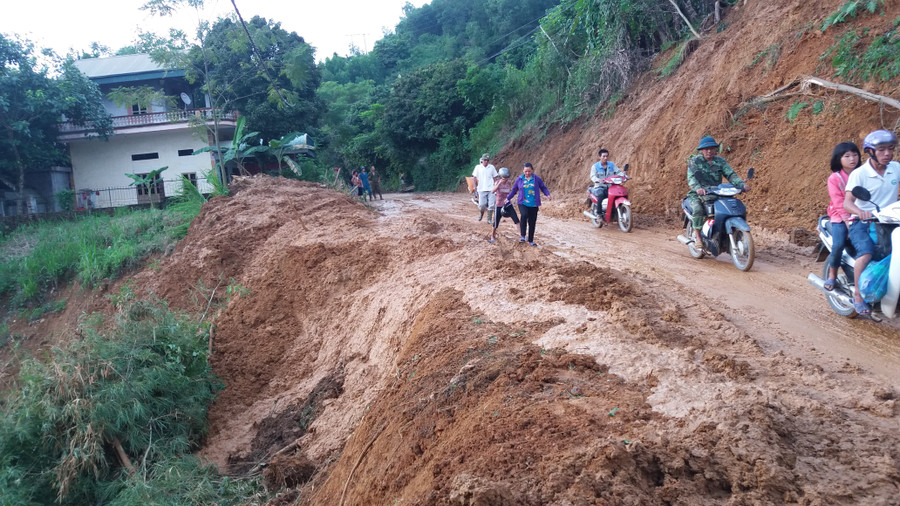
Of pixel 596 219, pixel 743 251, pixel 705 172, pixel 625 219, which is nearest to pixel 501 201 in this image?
pixel 625 219

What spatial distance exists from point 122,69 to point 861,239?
34.6 metres

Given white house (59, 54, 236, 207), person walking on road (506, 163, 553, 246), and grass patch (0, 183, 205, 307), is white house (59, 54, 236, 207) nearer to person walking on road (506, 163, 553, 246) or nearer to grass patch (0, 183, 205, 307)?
grass patch (0, 183, 205, 307)

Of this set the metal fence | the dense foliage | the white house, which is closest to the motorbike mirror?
the dense foliage

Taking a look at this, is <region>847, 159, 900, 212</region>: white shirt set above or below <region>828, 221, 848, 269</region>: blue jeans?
above

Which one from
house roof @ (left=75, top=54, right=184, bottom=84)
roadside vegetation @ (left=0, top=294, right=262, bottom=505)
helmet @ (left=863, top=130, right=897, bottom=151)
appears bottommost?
roadside vegetation @ (left=0, top=294, right=262, bottom=505)

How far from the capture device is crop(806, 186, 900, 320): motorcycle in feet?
15.8

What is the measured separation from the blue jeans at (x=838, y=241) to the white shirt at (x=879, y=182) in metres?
0.36

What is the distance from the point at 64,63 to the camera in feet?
88.0

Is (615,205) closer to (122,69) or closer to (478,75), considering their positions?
(478,75)

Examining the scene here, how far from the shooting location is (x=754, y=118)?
12.1 meters

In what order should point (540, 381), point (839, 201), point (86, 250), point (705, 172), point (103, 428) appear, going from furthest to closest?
point (86, 250), point (705, 172), point (103, 428), point (839, 201), point (540, 381)

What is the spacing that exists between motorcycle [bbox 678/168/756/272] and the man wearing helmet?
1.88m

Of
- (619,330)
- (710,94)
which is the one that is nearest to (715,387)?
(619,330)

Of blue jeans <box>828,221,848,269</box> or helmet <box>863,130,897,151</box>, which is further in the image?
blue jeans <box>828,221,848,269</box>
